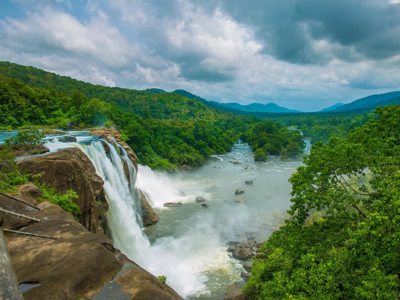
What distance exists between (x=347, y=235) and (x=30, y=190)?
14703 millimetres

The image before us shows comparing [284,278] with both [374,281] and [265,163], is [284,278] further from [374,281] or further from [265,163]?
[265,163]

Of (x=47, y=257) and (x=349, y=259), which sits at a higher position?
(x=47, y=257)

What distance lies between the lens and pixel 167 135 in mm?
70125

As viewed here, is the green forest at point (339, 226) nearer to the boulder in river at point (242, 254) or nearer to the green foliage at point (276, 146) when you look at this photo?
the boulder in river at point (242, 254)

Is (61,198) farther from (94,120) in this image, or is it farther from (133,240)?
(94,120)

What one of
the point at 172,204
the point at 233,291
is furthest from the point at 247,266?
the point at 172,204

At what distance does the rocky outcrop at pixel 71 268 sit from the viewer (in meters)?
5.47

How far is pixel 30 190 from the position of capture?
1102 centimetres

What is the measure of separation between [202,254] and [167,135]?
52.3 meters

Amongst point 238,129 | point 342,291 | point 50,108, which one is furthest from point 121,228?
point 238,129

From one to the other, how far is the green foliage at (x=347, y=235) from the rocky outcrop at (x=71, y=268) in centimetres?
566

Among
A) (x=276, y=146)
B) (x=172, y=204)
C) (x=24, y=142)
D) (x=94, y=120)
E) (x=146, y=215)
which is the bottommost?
(x=172, y=204)

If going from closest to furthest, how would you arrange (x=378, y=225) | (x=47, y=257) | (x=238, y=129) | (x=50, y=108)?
1. (x=47, y=257)
2. (x=378, y=225)
3. (x=50, y=108)
4. (x=238, y=129)

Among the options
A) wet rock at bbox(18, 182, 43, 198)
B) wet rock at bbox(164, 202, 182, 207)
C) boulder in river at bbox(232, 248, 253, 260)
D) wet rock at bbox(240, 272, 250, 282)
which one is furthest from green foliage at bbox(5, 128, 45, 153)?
wet rock at bbox(164, 202, 182, 207)
